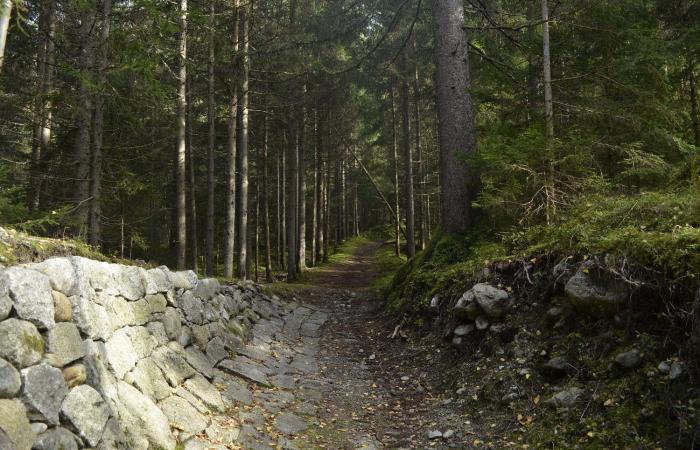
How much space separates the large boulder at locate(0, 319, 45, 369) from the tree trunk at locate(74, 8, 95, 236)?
5881mm

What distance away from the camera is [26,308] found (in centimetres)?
303

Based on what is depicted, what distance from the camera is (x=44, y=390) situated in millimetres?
2914

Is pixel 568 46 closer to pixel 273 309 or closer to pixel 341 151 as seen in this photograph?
pixel 273 309

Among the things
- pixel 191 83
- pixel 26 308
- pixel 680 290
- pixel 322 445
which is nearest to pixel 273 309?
pixel 322 445

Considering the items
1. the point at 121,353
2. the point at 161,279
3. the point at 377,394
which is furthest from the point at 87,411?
the point at 377,394

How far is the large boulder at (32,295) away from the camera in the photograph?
9.73 feet

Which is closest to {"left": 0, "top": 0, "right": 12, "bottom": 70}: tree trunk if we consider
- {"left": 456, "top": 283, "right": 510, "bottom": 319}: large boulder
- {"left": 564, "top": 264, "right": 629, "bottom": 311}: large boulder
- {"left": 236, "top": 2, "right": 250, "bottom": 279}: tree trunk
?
{"left": 456, "top": 283, "right": 510, "bottom": 319}: large boulder

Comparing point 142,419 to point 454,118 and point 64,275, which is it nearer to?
point 64,275

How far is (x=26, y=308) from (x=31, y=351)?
29cm

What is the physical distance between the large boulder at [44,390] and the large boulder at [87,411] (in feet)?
0.24

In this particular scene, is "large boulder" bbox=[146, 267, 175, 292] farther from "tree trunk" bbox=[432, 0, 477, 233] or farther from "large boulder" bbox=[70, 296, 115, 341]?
"tree trunk" bbox=[432, 0, 477, 233]

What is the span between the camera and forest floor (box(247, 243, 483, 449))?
4660mm

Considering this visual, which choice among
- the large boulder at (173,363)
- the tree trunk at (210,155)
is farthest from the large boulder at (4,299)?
the tree trunk at (210,155)

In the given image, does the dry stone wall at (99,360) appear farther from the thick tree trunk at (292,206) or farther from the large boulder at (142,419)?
the thick tree trunk at (292,206)
